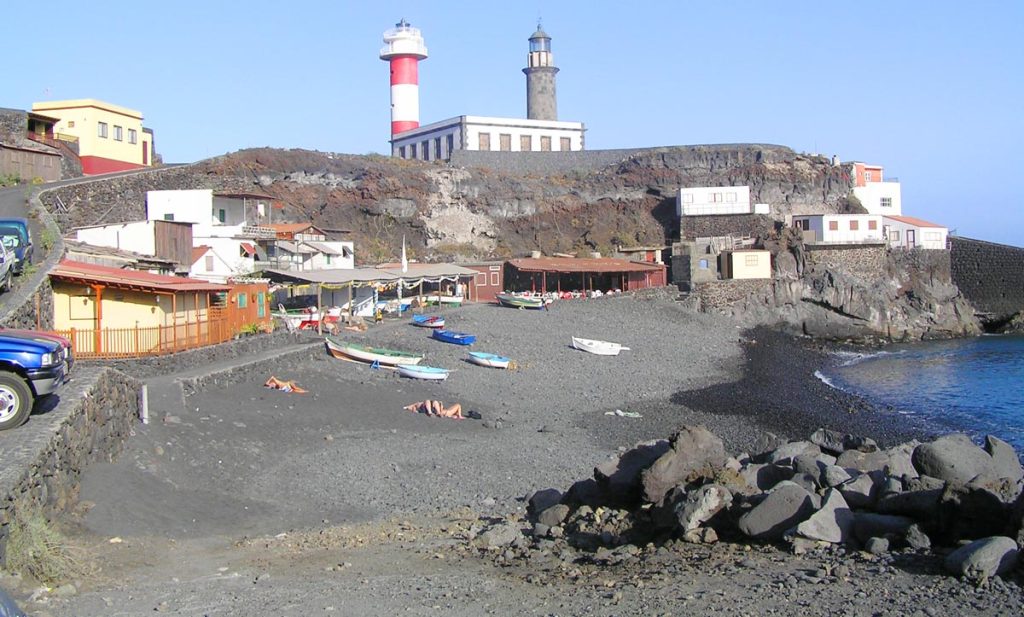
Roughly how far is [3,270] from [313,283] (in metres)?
18.9

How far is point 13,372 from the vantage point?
1151 cm

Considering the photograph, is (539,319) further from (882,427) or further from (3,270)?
(3,270)

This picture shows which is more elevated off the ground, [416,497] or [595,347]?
[595,347]

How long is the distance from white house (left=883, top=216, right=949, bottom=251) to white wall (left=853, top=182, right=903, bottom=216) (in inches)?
302

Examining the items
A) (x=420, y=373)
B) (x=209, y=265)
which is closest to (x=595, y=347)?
(x=420, y=373)

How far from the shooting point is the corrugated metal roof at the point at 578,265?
51281 mm

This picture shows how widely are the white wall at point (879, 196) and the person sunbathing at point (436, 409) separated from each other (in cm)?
5655

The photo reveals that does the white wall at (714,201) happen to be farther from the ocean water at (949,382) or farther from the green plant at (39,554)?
the green plant at (39,554)

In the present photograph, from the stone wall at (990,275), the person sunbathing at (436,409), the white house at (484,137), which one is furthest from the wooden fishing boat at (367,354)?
the stone wall at (990,275)

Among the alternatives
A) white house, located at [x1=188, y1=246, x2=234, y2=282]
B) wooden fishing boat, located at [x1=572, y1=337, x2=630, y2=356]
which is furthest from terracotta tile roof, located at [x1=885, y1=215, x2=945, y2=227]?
white house, located at [x1=188, y1=246, x2=234, y2=282]

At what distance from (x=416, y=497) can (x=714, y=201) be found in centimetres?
5148

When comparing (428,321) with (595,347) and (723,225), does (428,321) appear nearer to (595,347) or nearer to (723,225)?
(595,347)

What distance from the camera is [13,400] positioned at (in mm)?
11414

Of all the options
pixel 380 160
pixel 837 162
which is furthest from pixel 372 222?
pixel 837 162
